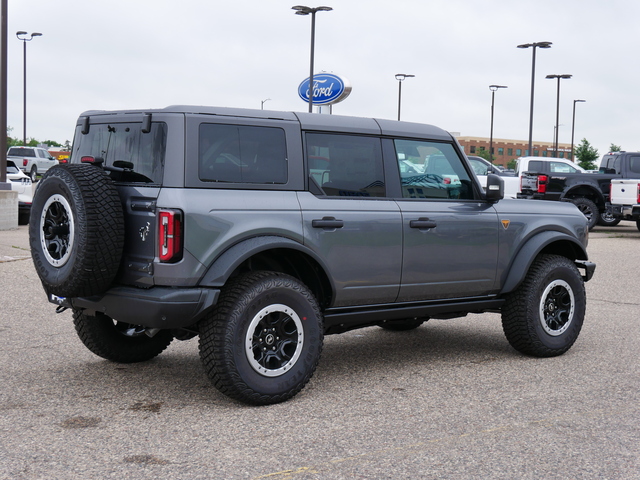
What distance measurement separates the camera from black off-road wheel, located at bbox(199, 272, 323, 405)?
4.93 m

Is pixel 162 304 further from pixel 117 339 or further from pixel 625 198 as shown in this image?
pixel 625 198

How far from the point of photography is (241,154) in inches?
205

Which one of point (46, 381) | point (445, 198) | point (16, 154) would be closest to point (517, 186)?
point (445, 198)

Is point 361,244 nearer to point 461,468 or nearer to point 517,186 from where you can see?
point 461,468

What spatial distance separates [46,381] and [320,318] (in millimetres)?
1971

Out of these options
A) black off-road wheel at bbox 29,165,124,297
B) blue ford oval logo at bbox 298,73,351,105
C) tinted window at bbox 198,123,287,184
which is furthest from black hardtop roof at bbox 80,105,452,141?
blue ford oval logo at bbox 298,73,351,105

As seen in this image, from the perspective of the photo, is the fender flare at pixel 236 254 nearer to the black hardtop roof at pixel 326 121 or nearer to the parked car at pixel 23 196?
the black hardtop roof at pixel 326 121

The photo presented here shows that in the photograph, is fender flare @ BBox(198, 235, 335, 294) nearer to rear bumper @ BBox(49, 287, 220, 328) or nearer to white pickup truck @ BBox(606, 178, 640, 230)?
rear bumper @ BBox(49, 287, 220, 328)

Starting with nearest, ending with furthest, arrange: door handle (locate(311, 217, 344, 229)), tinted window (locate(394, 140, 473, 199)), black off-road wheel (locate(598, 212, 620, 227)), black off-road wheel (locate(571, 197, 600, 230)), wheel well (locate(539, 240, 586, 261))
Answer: door handle (locate(311, 217, 344, 229)) → tinted window (locate(394, 140, 473, 199)) → wheel well (locate(539, 240, 586, 261)) → black off-road wheel (locate(571, 197, 600, 230)) → black off-road wheel (locate(598, 212, 620, 227))

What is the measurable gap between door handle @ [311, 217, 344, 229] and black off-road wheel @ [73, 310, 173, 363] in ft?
4.68

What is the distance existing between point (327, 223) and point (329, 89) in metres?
25.5

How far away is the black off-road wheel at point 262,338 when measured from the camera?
16.2 feet

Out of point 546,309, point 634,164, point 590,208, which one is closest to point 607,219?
point 590,208

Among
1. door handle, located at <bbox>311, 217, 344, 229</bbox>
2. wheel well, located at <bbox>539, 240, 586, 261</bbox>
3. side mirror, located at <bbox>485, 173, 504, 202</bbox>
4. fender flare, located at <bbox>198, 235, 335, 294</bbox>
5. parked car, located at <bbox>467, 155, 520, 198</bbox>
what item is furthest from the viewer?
parked car, located at <bbox>467, 155, 520, 198</bbox>
